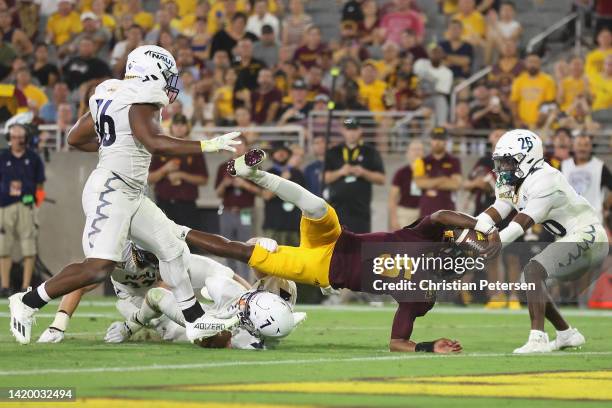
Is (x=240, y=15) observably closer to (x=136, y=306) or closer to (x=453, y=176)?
(x=453, y=176)

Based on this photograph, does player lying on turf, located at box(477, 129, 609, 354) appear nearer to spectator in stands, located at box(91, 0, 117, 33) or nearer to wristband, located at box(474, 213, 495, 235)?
wristband, located at box(474, 213, 495, 235)

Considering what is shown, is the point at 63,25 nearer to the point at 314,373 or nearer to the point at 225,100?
the point at 225,100

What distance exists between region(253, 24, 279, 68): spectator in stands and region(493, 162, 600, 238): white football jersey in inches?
451

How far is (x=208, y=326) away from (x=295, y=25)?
12.9 meters

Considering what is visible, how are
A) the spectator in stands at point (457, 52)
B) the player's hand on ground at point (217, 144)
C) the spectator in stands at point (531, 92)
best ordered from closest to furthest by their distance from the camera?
the player's hand on ground at point (217, 144), the spectator in stands at point (531, 92), the spectator in stands at point (457, 52)

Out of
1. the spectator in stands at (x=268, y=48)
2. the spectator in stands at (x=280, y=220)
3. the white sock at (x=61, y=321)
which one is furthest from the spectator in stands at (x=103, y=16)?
the white sock at (x=61, y=321)

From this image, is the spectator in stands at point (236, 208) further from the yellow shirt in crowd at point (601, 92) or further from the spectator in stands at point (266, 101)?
the yellow shirt in crowd at point (601, 92)

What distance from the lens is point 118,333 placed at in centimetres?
1077

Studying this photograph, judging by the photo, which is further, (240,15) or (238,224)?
(240,15)

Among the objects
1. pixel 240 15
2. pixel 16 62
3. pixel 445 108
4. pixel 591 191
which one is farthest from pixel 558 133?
pixel 16 62

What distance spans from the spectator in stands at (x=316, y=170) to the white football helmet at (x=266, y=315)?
8.26 meters

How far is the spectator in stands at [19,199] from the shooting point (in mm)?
18016

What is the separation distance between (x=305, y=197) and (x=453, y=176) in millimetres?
7639

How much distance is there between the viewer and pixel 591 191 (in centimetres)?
1652
